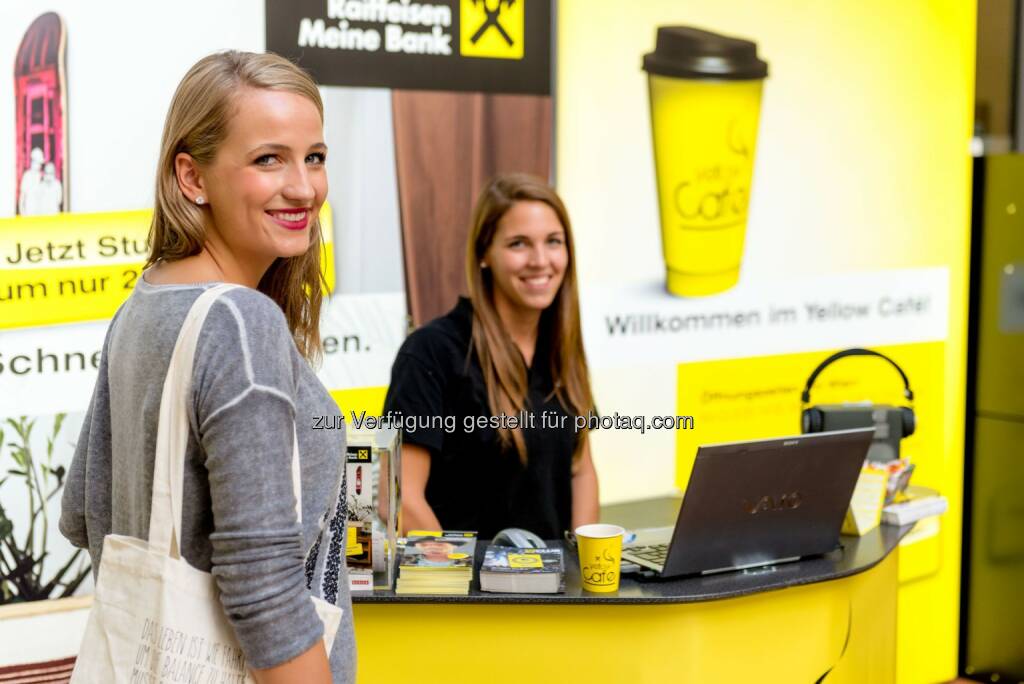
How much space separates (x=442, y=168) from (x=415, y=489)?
3.32 feet

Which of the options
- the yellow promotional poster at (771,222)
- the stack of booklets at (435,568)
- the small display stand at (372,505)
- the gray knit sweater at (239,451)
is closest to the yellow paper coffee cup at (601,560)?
the stack of booklets at (435,568)

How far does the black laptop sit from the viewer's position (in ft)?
6.09

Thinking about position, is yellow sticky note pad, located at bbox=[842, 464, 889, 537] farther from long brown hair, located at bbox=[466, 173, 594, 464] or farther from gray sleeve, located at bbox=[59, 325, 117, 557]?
gray sleeve, located at bbox=[59, 325, 117, 557]

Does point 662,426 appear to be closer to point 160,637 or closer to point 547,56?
point 547,56

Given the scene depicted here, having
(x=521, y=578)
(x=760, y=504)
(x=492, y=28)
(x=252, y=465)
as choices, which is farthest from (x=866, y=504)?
(x=492, y=28)

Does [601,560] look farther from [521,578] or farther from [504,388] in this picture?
[504,388]

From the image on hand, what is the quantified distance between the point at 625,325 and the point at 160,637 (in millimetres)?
2489

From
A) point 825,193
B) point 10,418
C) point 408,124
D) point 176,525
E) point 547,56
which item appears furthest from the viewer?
point 825,193

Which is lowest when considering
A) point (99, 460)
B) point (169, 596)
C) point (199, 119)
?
point (169, 596)

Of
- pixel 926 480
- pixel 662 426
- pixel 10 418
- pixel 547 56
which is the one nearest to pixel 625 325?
pixel 662 426

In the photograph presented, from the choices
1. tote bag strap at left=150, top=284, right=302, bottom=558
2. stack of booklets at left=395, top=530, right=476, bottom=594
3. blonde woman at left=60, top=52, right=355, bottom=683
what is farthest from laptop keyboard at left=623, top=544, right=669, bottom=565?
tote bag strap at left=150, top=284, right=302, bottom=558

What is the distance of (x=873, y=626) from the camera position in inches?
85.8

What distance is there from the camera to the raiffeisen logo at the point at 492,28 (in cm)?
311

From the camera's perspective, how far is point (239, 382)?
1.10 metres
